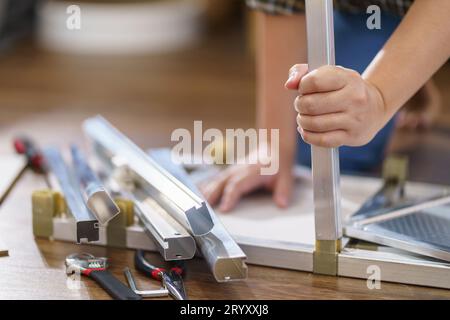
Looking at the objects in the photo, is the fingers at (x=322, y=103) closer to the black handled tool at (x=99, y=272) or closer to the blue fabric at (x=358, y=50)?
the black handled tool at (x=99, y=272)

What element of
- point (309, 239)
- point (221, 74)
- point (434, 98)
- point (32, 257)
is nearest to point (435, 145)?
point (434, 98)

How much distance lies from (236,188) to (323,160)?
0.79 ft

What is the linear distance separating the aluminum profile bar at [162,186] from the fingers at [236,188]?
0.12m

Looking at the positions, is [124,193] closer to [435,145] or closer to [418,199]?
[418,199]

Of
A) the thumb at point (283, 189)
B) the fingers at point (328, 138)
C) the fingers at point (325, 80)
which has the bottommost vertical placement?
the thumb at point (283, 189)

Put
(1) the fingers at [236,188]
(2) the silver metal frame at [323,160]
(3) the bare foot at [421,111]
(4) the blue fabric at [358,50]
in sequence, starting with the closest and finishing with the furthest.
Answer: (2) the silver metal frame at [323,160], (1) the fingers at [236,188], (4) the blue fabric at [358,50], (3) the bare foot at [421,111]

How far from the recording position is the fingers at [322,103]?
2.07ft

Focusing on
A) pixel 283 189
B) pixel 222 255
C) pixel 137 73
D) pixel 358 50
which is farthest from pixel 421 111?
pixel 137 73

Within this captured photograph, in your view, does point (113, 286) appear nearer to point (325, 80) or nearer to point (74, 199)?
point (74, 199)

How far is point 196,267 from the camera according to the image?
73 cm

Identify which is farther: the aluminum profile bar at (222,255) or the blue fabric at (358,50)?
the blue fabric at (358,50)

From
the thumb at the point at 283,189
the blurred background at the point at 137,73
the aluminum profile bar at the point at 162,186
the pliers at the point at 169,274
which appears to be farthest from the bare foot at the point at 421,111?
the pliers at the point at 169,274

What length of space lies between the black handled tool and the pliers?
0.03m

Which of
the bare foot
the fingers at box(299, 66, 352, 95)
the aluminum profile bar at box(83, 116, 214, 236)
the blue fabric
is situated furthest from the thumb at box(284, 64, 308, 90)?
the bare foot
